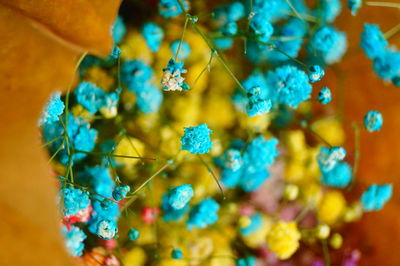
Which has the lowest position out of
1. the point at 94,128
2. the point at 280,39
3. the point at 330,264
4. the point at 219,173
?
the point at 330,264

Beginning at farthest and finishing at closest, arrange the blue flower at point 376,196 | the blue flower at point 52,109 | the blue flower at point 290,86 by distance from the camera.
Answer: the blue flower at point 376,196 < the blue flower at point 290,86 < the blue flower at point 52,109

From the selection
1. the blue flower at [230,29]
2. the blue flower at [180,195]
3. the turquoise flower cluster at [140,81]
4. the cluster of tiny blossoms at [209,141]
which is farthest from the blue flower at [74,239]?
the blue flower at [230,29]

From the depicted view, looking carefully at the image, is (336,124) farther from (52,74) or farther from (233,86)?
(52,74)

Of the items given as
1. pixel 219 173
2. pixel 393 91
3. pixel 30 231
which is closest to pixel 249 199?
pixel 219 173

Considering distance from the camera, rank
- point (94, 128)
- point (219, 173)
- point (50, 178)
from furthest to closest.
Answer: point (219, 173), point (94, 128), point (50, 178)

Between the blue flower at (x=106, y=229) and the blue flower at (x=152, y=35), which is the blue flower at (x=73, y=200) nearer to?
the blue flower at (x=106, y=229)

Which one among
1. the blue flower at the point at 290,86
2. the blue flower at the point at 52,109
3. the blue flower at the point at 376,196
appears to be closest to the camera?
the blue flower at the point at 52,109
